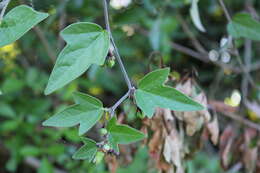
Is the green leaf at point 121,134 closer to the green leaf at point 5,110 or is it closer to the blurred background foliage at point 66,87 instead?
the blurred background foliage at point 66,87

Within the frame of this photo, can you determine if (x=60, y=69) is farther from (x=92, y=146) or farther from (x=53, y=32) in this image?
(x=53, y=32)

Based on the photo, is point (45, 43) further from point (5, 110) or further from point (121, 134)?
point (121, 134)

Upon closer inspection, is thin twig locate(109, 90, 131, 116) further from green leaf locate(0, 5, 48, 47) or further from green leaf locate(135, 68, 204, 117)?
green leaf locate(0, 5, 48, 47)

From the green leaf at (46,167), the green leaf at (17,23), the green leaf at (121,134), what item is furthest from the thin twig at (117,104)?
the green leaf at (46,167)

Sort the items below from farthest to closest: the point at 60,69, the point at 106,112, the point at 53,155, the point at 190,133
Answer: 1. the point at 53,155
2. the point at 190,133
3. the point at 106,112
4. the point at 60,69

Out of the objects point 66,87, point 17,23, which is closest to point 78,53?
point 17,23

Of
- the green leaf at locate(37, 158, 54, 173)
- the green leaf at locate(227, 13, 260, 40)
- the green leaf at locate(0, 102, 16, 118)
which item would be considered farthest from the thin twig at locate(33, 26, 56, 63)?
the green leaf at locate(227, 13, 260, 40)

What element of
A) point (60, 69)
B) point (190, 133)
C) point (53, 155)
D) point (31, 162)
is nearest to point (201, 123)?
point (190, 133)
